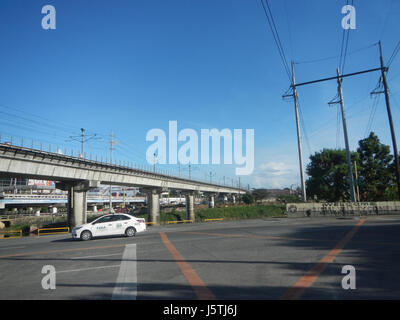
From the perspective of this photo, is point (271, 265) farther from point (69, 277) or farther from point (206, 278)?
point (69, 277)

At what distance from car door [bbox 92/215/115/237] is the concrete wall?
21359 mm

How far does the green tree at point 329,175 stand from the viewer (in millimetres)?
46031

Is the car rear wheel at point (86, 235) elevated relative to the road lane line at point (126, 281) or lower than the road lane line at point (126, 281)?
lower

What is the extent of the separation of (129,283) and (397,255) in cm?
835

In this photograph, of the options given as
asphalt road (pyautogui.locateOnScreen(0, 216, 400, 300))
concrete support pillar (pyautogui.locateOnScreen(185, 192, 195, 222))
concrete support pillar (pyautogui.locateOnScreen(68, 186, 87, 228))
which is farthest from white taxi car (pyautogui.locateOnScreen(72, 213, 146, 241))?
concrete support pillar (pyautogui.locateOnScreen(185, 192, 195, 222))

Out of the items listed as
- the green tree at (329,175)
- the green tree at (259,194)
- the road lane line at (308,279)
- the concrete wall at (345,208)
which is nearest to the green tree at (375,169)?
the green tree at (329,175)

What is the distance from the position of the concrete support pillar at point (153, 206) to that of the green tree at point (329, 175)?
29.3 m

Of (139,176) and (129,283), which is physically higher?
(139,176)

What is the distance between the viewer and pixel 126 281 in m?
6.60

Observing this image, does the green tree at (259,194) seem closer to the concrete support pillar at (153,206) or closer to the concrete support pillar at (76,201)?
the concrete support pillar at (153,206)

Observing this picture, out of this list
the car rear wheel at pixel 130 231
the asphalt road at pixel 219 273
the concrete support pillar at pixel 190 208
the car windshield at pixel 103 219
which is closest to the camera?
the asphalt road at pixel 219 273
